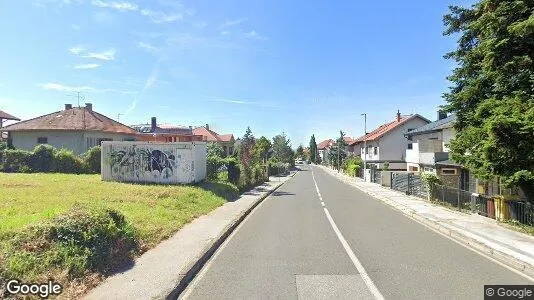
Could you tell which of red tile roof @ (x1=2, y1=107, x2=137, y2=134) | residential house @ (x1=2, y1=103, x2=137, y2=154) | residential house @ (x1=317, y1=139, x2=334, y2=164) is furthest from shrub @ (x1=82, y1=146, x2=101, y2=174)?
residential house @ (x1=317, y1=139, x2=334, y2=164)

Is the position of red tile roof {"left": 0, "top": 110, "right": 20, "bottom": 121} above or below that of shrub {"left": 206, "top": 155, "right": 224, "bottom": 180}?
above

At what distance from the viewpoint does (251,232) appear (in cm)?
1309

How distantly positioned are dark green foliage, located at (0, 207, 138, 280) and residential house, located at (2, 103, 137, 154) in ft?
115

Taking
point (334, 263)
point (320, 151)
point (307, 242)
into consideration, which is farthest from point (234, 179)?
point (320, 151)

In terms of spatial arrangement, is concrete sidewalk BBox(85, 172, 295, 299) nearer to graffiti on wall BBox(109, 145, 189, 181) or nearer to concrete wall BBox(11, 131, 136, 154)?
graffiti on wall BBox(109, 145, 189, 181)

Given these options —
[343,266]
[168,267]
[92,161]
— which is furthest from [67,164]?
[343,266]

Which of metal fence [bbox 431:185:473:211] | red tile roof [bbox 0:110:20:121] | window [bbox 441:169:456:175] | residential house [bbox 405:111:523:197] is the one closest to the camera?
metal fence [bbox 431:185:473:211]

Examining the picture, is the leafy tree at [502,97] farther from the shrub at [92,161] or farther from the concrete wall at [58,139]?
the concrete wall at [58,139]

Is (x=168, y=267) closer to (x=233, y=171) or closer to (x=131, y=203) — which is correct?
(x=131, y=203)

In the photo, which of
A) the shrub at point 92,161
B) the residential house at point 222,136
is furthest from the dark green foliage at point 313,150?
the shrub at point 92,161

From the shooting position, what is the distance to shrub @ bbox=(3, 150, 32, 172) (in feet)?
112

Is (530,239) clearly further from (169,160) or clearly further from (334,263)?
(169,160)

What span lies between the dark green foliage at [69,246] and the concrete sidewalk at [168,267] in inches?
19.8

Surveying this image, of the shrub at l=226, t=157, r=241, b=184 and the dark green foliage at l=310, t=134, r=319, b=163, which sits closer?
the shrub at l=226, t=157, r=241, b=184
